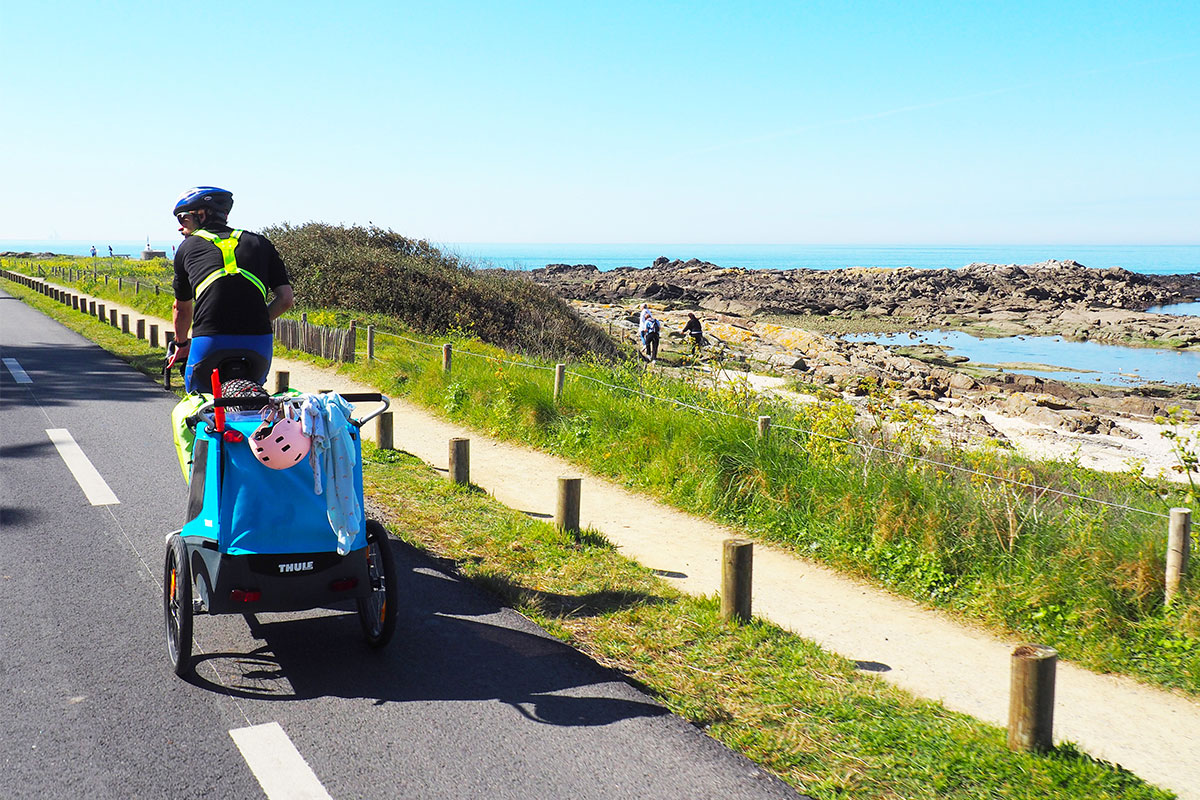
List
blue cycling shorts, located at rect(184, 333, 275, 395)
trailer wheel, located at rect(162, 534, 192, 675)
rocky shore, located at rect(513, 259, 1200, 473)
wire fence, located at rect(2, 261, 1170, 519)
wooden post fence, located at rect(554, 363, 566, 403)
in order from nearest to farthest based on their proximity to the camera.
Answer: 1. trailer wheel, located at rect(162, 534, 192, 675)
2. blue cycling shorts, located at rect(184, 333, 275, 395)
3. wire fence, located at rect(2, 261, 1170, 519)
4. wooden post fence, located at rect(554, 363, 566, 403)
5. rocky shore, located at rect(513, 259, 1200, 473)

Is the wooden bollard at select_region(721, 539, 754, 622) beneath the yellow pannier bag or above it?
beneath

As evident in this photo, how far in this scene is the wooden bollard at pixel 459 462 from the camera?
28.9ft

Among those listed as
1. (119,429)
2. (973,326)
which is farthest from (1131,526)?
(973,326)

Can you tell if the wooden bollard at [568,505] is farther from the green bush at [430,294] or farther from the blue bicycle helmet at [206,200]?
the green bush at [430,294]

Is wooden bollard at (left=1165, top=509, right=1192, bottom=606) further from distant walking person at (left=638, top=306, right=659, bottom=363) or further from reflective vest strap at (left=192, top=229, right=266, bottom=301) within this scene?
distant walking person at (left=638, top=306, right=659, bottom=363)

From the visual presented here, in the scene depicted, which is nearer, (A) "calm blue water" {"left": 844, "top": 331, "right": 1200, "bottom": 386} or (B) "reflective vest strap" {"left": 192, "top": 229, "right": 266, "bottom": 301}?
(B) "reflective vest strap" {"left": 192, "top": 229, "right": 266, "bottom": 301}

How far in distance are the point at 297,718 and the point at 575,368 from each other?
10.0 meters

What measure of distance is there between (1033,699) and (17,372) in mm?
16830

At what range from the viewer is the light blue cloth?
4.34m

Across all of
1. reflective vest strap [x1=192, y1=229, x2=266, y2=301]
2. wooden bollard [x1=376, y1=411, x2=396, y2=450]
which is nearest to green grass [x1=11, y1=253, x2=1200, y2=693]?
wooden bollard [x1=376, y1=411, x2=396, y2=450]

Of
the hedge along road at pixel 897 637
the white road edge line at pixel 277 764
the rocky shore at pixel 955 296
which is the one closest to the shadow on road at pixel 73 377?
the hedge along road at pixel 897 637

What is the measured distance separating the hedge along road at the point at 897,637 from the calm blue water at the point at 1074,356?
23.7 metres

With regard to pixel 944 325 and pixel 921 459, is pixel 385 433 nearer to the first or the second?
pixel 921 459

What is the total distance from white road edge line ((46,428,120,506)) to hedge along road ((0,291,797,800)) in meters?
1.18
